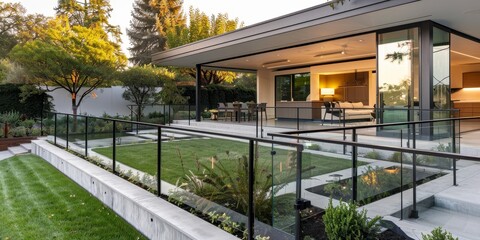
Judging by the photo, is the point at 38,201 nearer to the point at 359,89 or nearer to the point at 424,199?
the point at 424,199

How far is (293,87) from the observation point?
17953mm

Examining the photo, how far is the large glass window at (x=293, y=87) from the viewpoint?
1733cm

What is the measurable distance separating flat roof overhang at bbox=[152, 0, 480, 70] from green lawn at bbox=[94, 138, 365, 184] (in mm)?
5273

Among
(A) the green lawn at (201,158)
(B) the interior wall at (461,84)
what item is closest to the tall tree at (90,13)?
(B) the interior wall at (461,84)

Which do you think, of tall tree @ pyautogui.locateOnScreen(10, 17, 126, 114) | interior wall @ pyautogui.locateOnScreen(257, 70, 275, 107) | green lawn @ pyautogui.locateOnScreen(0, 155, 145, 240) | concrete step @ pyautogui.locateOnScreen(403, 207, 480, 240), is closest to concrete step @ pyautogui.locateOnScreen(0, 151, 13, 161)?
green lawn @ pyautogui.locateOnScreen(0, 155, 145, 240)

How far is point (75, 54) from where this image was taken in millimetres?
13820

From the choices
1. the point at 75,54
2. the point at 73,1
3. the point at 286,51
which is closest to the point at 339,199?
the point at 286,51

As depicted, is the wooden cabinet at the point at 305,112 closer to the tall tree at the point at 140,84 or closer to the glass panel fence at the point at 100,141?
the tall tree at the point at 140,84

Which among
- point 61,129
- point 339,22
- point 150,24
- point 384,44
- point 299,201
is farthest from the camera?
point 150,24

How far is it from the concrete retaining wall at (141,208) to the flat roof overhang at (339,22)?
5710 millimetres

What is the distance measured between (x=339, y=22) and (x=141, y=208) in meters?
6.41

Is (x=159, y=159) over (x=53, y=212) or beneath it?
over

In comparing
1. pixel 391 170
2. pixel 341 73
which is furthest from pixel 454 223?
pixel 341 73

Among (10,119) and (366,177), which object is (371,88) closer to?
(366,177)
